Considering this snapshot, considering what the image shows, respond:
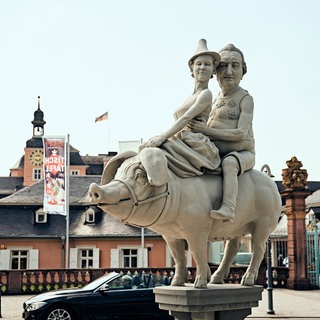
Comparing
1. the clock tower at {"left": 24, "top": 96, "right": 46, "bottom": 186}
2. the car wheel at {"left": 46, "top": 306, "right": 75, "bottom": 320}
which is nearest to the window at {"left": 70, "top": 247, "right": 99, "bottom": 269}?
the car wheel at {"left": 46, "top": 306, "right": 75, "bottom": 320}

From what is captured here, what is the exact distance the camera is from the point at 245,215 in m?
5.08

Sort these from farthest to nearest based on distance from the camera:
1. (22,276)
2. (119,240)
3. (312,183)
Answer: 1. (312,183)
2. (119,240)
3. (22,276)

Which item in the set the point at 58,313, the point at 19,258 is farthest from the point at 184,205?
the point at 19,258

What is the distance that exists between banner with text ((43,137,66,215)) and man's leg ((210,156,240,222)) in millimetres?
22508

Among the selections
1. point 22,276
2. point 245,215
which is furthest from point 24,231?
point 245,215

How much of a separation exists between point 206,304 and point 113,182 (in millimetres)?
1357

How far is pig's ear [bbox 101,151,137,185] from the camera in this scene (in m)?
4.64

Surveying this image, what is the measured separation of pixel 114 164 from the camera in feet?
15.3

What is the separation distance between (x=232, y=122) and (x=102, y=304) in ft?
23.5

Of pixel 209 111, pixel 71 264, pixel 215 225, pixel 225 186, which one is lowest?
pixel 71 264

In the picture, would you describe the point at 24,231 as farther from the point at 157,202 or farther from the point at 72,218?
the point at 157,202

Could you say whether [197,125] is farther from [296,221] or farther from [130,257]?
[130,257]

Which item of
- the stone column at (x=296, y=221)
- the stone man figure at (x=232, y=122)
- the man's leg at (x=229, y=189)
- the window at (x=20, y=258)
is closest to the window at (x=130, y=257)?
the window at (x=20, y=258)

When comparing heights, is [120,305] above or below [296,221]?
below
